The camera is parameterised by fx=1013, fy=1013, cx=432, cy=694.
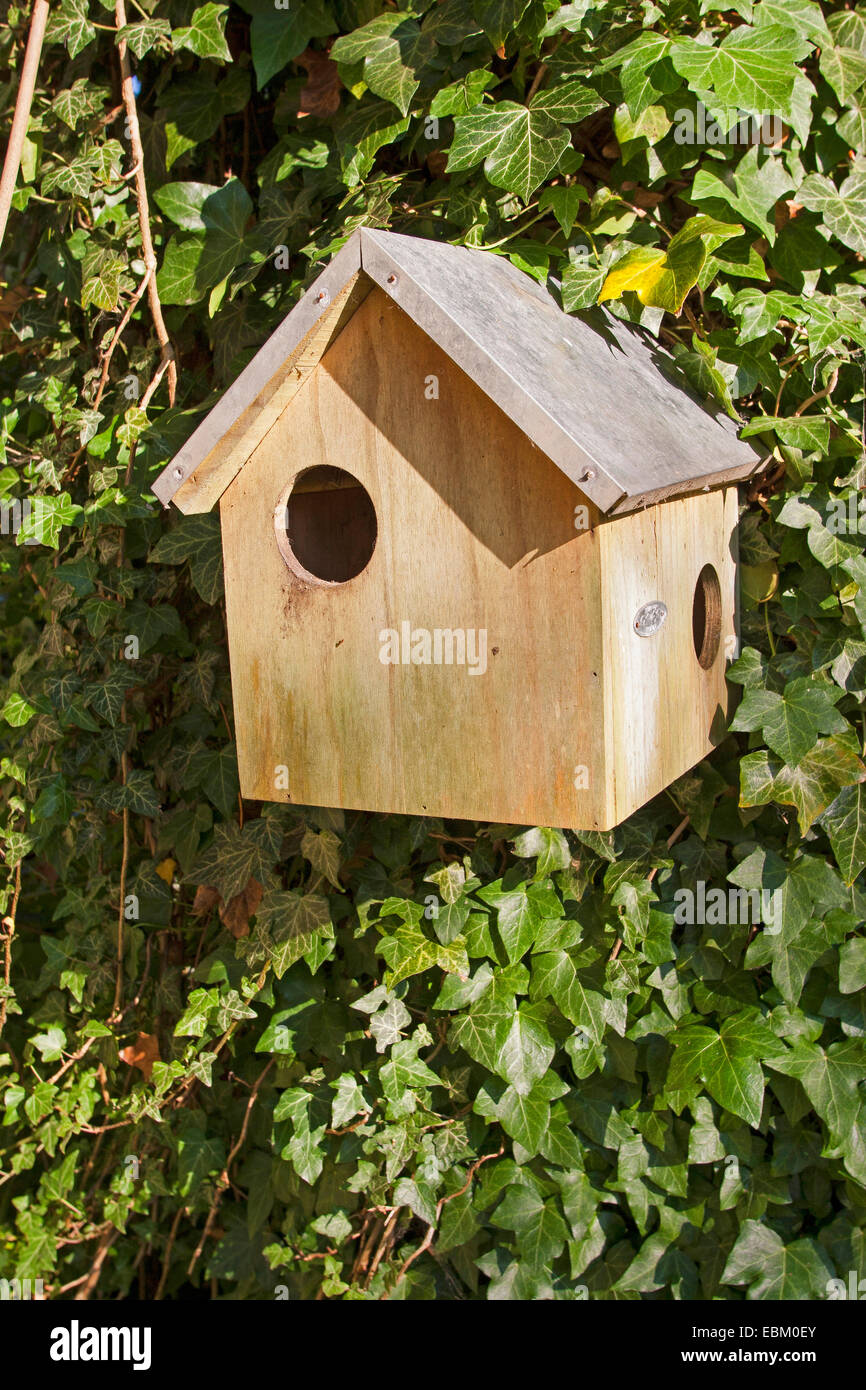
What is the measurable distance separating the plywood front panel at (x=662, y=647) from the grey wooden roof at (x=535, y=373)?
0.26 feet

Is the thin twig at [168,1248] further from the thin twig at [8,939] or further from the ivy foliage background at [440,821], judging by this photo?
the thin twig at [8,939]

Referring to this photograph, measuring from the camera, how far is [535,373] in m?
1.13

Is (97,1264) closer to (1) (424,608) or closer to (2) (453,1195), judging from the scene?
(2) (453,1195)

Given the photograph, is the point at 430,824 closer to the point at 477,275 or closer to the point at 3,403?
the point at 477,275

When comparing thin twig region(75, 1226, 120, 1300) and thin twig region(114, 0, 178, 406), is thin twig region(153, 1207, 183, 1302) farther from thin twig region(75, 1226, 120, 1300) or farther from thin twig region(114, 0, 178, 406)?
thin twig region(114, 0, 178, 406)

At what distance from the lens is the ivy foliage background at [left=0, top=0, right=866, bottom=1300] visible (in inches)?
62.4

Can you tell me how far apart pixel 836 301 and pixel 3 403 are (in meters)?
1.61

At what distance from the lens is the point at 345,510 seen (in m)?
1.80

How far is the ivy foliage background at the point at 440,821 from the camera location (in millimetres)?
1585

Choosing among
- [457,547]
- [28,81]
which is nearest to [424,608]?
[457,547]

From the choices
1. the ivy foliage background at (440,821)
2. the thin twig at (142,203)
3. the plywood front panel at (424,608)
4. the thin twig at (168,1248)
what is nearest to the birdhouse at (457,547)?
the plywood front panel at (424,608)

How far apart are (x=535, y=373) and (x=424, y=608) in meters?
0.30

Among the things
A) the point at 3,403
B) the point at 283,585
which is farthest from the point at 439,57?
the point at 3,403

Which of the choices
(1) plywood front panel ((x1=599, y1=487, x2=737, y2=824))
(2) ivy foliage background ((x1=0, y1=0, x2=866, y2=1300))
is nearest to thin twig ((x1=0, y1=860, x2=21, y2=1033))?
(2) ivy foliage background ((x1=0, y1=0, x2=866, y2=1300))
